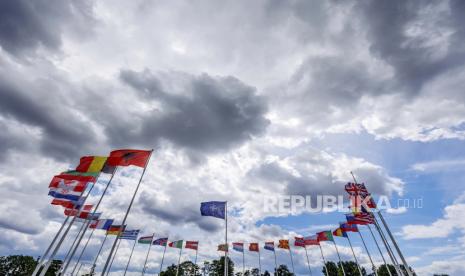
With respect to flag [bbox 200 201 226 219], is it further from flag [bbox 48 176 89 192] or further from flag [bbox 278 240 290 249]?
flag [bbox 278 240 290 249]

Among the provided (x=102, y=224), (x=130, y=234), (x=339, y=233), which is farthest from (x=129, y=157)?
(x=339, y=233)

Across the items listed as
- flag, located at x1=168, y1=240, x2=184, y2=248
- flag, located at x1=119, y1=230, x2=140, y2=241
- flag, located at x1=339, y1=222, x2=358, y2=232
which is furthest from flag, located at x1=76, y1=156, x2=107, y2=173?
flag, located at x1=339, y1=222, x2=358, y2=232

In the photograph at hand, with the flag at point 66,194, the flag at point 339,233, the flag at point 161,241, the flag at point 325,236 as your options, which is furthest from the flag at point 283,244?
the flag at point 66,194

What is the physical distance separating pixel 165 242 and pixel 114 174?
28.1 metres

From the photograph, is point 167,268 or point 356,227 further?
point 167,268

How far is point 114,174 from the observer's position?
22047 mm

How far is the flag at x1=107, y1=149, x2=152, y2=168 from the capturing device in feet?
66.4

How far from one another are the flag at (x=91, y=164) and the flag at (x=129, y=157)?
1.29 meters

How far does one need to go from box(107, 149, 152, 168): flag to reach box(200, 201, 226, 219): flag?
8012 millimetres

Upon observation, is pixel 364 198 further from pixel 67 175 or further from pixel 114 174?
pixel 67 175

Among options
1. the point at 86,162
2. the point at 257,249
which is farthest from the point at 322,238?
the point at 86,162

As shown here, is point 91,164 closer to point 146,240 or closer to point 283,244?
point 146,240

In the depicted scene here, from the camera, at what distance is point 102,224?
121 feet

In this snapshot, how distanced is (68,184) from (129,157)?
253 inches
